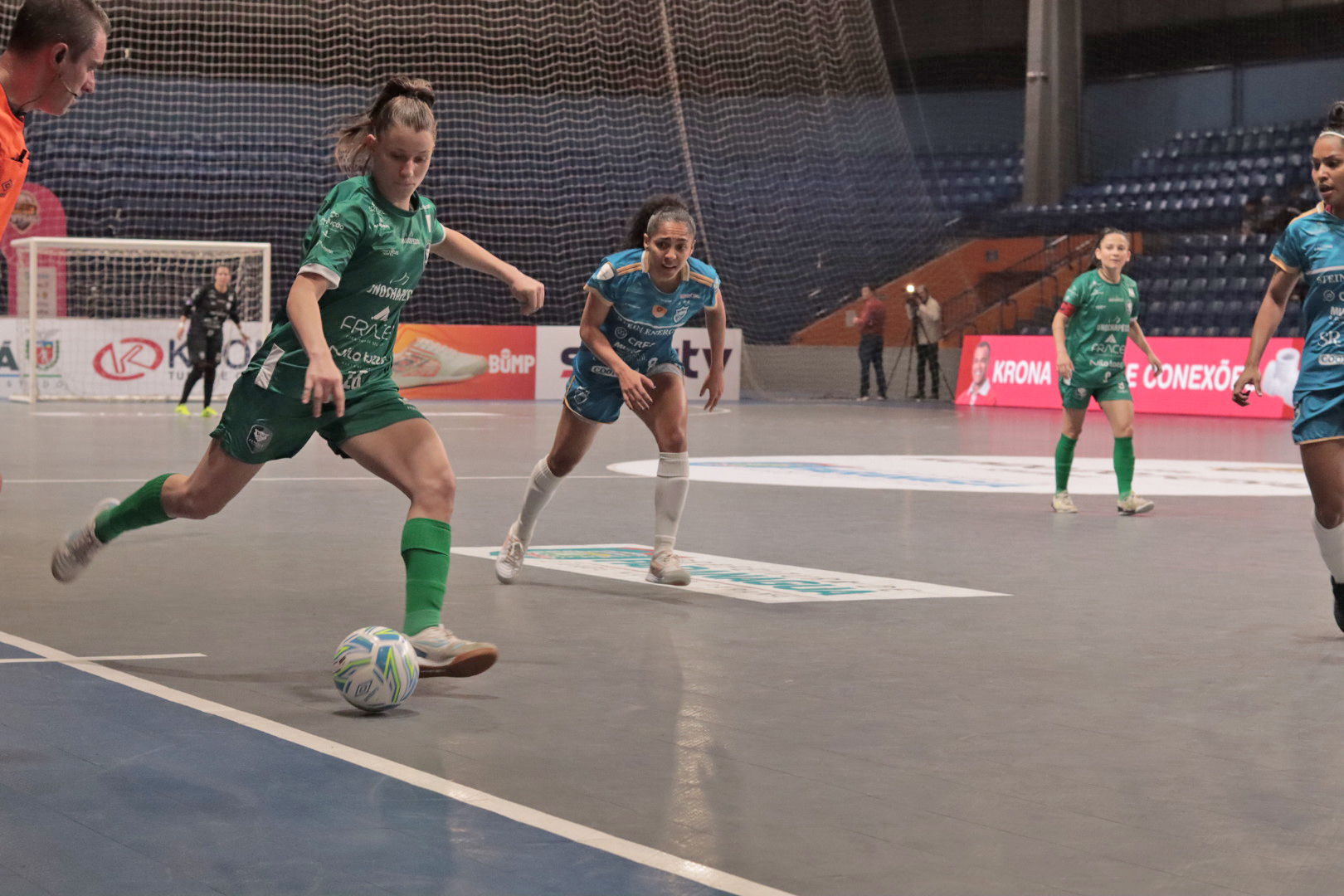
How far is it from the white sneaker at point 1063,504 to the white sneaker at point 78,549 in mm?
6693

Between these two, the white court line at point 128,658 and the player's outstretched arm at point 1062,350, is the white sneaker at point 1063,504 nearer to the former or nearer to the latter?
the player's outstretched arm at point 1062,350

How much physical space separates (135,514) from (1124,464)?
7038 millimetres

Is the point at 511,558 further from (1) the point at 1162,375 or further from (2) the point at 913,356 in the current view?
(2) the point at 913,356

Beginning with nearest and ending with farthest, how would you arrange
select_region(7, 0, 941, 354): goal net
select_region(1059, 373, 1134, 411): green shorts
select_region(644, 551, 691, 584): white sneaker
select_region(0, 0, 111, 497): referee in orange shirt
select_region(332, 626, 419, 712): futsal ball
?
select_region(0, 0, 111, 497): referee in orange shirt, select_region(332, 626, 419, 712): futsal ball, select_region(644, 551, 691, 584): white sneaker, select_region(1059, 373, 1134, 411): green shorts, select_region(7, 0, 941, 354): goal net

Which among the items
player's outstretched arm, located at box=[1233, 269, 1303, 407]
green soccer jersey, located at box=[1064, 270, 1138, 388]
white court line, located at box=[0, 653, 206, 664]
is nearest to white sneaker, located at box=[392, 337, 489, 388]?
green soccer jersey, located at box=[1064, 270, 1138, 388]

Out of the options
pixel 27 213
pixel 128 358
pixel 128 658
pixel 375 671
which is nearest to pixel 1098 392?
pixel 128 658

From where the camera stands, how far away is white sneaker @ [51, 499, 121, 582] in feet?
19.6

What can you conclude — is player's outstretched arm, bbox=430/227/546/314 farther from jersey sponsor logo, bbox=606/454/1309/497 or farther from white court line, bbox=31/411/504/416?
white court line, bbox=31/411/504/416

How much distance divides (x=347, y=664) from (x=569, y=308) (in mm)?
28420

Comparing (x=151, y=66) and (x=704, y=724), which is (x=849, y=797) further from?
(x=151, y=66)

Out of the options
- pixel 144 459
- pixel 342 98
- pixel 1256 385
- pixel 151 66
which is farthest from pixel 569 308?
pixel 1256 385

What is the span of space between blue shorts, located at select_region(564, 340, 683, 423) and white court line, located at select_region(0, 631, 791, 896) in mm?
2961

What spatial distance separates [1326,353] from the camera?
622 centimetres

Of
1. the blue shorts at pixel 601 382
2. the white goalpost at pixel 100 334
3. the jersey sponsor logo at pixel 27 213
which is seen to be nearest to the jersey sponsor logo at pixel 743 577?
the blue shorts at pixel 601 382
